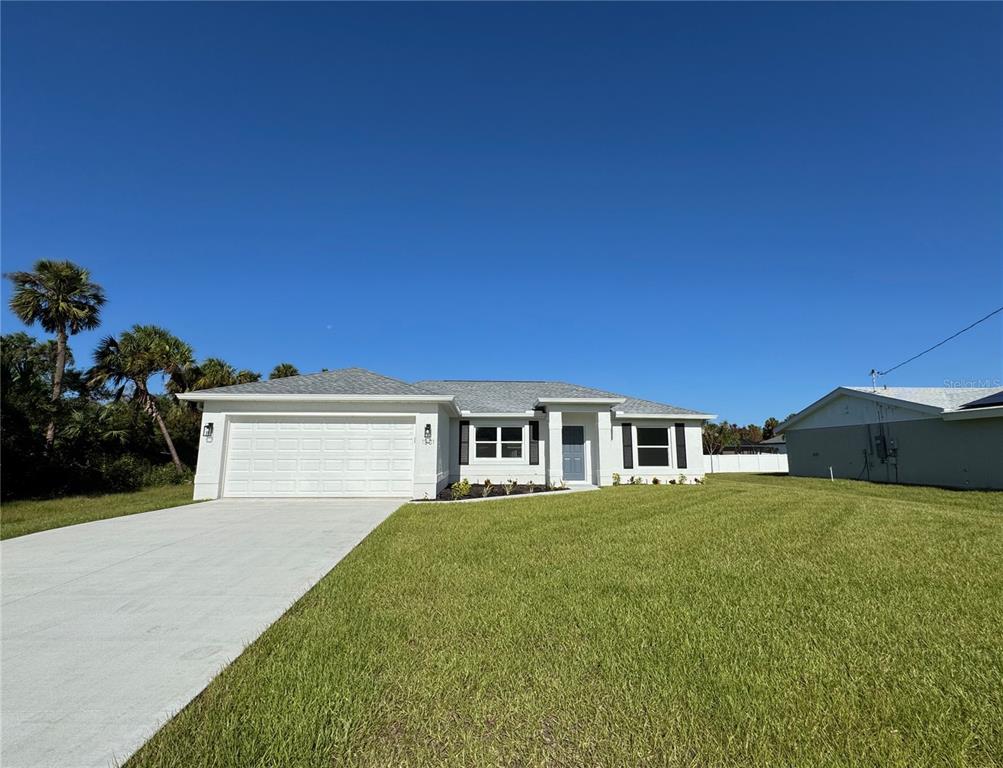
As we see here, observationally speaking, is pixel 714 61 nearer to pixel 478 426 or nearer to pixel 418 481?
pixel 478 426

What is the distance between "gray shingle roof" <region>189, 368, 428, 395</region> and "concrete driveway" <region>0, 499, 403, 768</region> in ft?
17.5

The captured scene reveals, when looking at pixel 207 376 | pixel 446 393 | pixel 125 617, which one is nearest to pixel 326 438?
pixel 446 393

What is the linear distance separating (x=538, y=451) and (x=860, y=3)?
15.1 m

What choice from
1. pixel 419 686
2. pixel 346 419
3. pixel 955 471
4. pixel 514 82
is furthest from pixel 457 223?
pixel 955 471

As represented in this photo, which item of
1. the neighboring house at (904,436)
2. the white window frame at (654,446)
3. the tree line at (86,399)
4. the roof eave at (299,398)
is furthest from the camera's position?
the white window frame at (654,446)

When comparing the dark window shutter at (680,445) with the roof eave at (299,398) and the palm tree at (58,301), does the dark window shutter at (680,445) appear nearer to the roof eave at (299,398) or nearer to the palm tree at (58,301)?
the roof eave at (299,398)

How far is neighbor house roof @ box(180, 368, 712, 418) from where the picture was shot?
13.2 meters

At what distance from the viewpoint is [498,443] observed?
1705 centimetres

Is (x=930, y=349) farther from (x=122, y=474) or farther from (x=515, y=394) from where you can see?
(x=122, y=474)

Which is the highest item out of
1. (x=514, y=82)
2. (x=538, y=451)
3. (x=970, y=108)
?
(x=514, y=82)

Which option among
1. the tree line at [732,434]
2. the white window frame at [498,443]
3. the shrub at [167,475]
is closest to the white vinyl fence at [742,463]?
the tree line at [732,434]

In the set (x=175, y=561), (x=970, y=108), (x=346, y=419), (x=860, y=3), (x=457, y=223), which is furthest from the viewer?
(x=457, y=223)

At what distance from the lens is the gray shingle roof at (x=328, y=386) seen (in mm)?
13219

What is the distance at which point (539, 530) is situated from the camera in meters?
7.62
